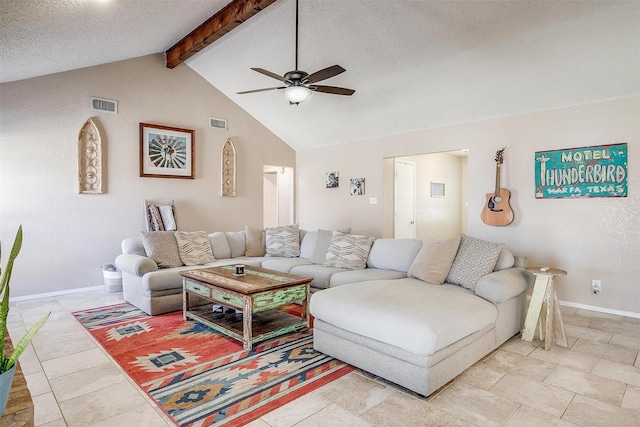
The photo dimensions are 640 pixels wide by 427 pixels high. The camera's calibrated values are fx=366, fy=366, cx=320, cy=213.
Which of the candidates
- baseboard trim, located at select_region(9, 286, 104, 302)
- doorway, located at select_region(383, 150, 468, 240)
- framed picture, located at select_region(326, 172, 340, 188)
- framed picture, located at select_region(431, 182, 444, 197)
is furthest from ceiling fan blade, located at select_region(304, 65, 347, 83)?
framed picture, located at select_region(431, 182, 444, 197)

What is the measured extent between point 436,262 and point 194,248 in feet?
9.58

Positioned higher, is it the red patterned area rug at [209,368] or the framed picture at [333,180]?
the framed picture at [333,180]

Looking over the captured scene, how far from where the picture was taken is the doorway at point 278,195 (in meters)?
7.80

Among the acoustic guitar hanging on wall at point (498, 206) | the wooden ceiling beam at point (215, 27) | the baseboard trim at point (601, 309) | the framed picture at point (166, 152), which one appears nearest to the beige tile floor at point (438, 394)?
the baseboard trim at point (601, 309)

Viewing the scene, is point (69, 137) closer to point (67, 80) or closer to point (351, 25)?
point (67, 80)

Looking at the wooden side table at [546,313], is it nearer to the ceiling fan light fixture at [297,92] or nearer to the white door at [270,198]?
the ceiling fan light fixture at [297,92]

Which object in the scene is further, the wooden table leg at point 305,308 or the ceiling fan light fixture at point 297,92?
the ceiling fan light fixture at point 297,92

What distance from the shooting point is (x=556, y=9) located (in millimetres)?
3189

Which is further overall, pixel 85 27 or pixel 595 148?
pixel 595 148

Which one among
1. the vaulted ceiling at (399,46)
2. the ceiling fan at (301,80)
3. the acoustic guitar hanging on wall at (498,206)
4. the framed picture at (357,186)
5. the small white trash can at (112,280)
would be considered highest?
the vaulted ceiling at (399,46)

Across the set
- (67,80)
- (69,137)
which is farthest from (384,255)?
(67,80)

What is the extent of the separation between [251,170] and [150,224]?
2.11m

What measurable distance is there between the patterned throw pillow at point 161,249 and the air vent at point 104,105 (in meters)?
2.07

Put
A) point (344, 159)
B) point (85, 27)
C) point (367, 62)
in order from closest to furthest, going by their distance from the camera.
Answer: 1. point (85, 27)
2. point (367, 62)
3. point (344, 159)
